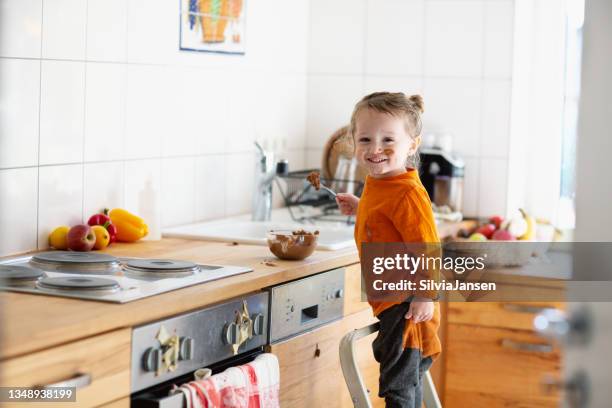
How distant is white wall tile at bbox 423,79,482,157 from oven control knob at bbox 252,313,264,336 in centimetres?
158

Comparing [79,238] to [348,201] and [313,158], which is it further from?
[313,158]

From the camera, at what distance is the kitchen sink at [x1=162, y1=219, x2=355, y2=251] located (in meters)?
2.52

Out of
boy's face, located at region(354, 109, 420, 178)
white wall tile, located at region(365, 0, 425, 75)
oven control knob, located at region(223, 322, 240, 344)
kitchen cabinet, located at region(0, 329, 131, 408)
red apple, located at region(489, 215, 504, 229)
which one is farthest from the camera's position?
white wall tile, located at region(365, 0, 425, 75)

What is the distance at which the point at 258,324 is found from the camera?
2002mm

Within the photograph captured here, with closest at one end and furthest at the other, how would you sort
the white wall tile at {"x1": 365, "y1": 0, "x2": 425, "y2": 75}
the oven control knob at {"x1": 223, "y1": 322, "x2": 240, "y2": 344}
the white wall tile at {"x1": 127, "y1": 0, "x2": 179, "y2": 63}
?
1. the oven control knob at {"x1": 223, "y1": 322, "x2": 240, "y2": 344}
2. the white wall tile at {"x1": 127, "y1": 0, "x2": 179, "y2": 63}
3. the white wall tile at {"x1": 365, "y1": 0, "x2": 425, "y2": 75}

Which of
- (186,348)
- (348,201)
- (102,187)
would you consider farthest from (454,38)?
(186,348)

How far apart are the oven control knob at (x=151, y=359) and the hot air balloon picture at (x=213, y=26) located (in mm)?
1251

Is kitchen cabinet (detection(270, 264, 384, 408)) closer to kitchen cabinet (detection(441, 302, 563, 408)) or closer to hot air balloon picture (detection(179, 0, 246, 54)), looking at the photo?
kitchen cabinet (detection(441, 302, 563, 408))

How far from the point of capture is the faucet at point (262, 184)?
2895 mm

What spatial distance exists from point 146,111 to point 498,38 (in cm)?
141

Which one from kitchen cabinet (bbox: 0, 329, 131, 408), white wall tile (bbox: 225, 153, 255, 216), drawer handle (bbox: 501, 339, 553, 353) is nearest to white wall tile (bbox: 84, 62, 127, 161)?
white wall tile (bbox: 225, 153, 255, 216)

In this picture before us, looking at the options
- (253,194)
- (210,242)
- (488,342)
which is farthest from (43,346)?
(488,342)

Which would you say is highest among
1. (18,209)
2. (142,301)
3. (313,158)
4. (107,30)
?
(107,30)

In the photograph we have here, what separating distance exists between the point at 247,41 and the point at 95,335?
1.72m
